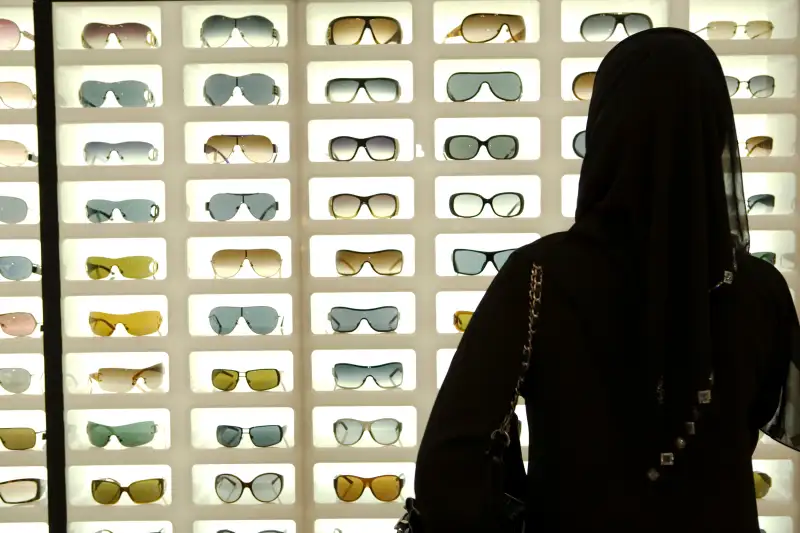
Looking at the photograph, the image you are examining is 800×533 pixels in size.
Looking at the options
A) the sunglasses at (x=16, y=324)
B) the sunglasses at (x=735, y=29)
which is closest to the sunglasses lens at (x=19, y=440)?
the sunglasses at (x=16, y=324)

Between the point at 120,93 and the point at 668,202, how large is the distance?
7.57 ft

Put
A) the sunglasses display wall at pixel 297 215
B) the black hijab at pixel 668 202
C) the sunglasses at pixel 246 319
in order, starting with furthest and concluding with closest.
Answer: the sunglasses at pixel 246 319, the sunglasses display wall at pixel 297 215, the black hijab at pixel 668 202

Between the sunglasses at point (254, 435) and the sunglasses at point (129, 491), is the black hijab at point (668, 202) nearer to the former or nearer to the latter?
the sunglasses at point (254, 435)

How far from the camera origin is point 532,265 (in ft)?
3.22

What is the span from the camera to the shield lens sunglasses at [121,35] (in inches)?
101

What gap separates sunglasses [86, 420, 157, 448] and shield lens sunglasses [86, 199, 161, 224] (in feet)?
2.73

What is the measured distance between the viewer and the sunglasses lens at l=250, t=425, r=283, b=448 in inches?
102

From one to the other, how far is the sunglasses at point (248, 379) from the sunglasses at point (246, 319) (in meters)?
0.16

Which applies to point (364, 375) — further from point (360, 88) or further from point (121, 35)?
point (121, 35)

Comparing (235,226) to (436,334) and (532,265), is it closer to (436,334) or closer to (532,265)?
(436,334)

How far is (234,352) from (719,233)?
2.13 m

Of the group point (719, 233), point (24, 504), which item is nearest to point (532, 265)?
point (719, 233)

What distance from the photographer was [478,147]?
2.53 m

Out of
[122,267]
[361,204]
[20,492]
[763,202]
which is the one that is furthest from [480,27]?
[20,492]
